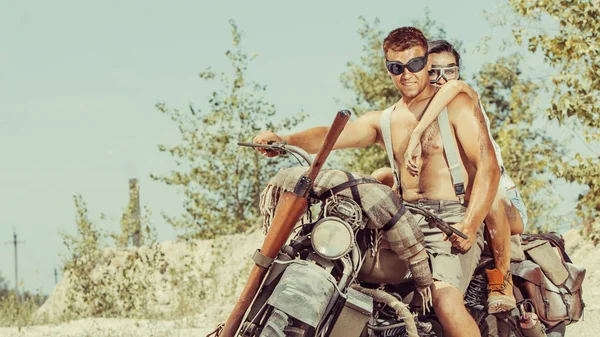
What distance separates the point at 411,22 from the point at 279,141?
16.3m

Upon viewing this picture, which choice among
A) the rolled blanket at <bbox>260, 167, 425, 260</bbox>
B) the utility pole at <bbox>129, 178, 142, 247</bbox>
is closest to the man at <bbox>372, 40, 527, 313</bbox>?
the rolled blanket at <bbox>260, 167, 425, 260</bbox>

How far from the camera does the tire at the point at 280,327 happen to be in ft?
12.8

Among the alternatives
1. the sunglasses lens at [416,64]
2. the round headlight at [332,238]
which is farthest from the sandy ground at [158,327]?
the round headlight at [332,238]

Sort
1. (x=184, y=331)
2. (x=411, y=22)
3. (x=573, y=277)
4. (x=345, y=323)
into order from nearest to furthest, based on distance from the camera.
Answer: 1. (x=345, y=323)
2. (x=573, y=277)
3. (x=184, y=331)
4. (x=411, y=22)

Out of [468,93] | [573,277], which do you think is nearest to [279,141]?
[468,93]

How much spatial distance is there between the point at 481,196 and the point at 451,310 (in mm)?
602

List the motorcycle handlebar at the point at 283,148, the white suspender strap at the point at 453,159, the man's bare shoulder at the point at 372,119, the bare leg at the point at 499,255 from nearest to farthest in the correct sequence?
the motorcycle handlebar at the point at 283,148 < the white suspender strap at the point at 453,159 < the bare leg at the point at 499,255 < the man's bare shoulder at the point at 372,119

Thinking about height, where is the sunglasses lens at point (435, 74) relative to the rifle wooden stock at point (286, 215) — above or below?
above

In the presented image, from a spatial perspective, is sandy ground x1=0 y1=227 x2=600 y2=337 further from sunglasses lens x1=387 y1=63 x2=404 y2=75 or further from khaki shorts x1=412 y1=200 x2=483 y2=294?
sunglasses lens x1=387 y1=63 x2=404 y2=75

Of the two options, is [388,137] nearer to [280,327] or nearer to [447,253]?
[447,253]

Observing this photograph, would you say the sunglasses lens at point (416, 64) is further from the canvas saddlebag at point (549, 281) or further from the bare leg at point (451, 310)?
the canvas saddlebag at point (549, 281)

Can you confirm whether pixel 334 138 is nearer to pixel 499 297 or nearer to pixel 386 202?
pixel 386 202

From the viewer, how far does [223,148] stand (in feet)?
57.2

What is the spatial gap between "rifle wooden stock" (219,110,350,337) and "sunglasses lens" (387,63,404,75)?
0.82 metres
